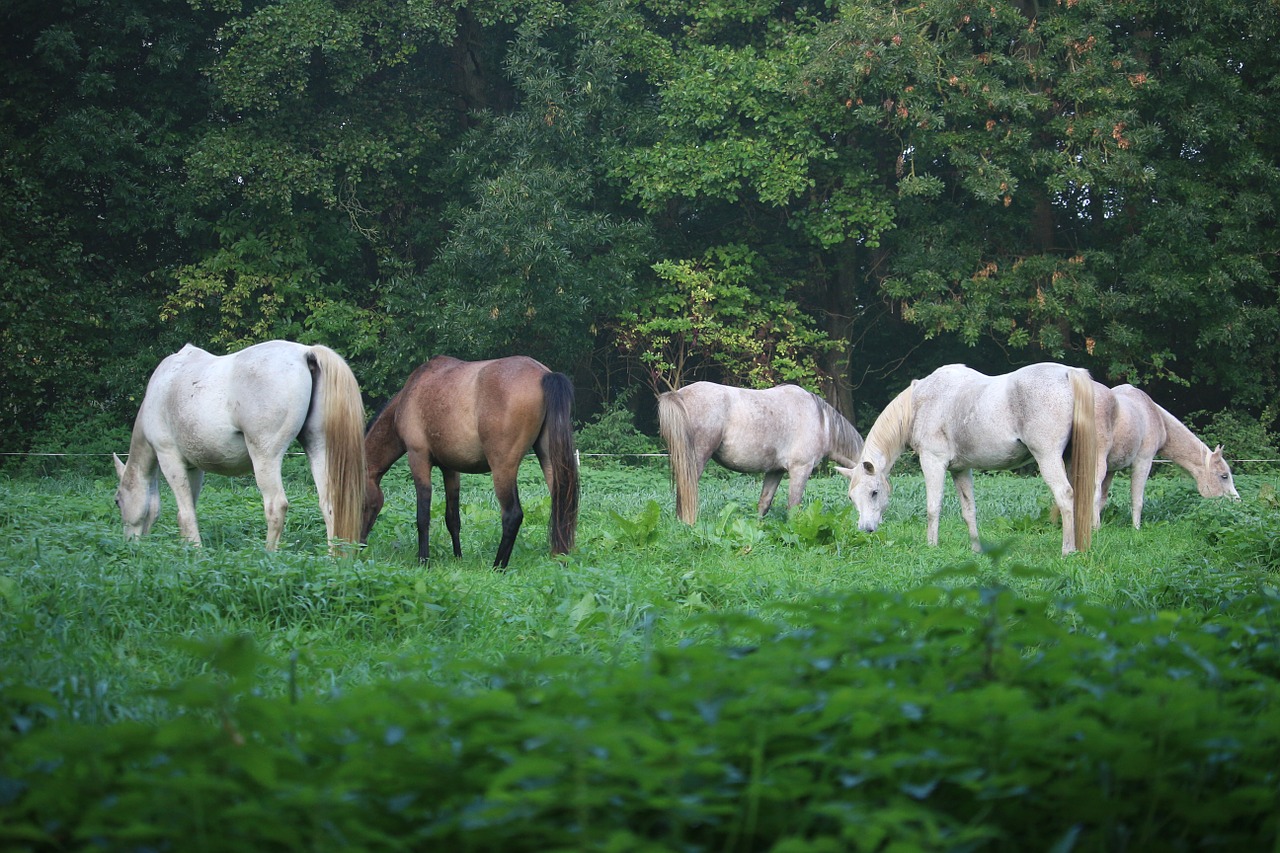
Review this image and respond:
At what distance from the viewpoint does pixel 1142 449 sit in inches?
484

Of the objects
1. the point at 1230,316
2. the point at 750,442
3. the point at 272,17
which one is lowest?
the point at 750,442

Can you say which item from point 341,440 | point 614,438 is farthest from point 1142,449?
point 614,438

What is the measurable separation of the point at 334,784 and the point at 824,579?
5.31m

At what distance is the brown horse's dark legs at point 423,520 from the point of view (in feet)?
27.2

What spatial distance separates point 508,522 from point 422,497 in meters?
0.89

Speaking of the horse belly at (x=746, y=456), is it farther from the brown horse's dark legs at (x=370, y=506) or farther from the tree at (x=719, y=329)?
the tree at (x=719, y=329)

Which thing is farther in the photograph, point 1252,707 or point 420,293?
point 420,293

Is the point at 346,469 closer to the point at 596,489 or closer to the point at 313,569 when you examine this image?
the point at 313,569

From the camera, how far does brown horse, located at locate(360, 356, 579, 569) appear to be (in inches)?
319

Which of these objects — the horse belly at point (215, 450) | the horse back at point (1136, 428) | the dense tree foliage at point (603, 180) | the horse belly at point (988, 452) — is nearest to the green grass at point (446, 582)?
the horse belly at point (215, 450)

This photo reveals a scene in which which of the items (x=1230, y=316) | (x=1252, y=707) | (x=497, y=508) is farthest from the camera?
(x=1230, y=316)

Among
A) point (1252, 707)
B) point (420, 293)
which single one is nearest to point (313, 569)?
point (1252, 707)

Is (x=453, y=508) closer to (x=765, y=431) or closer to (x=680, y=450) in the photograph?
(x=680, y=450)

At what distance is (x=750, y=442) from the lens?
12031 millimetres
